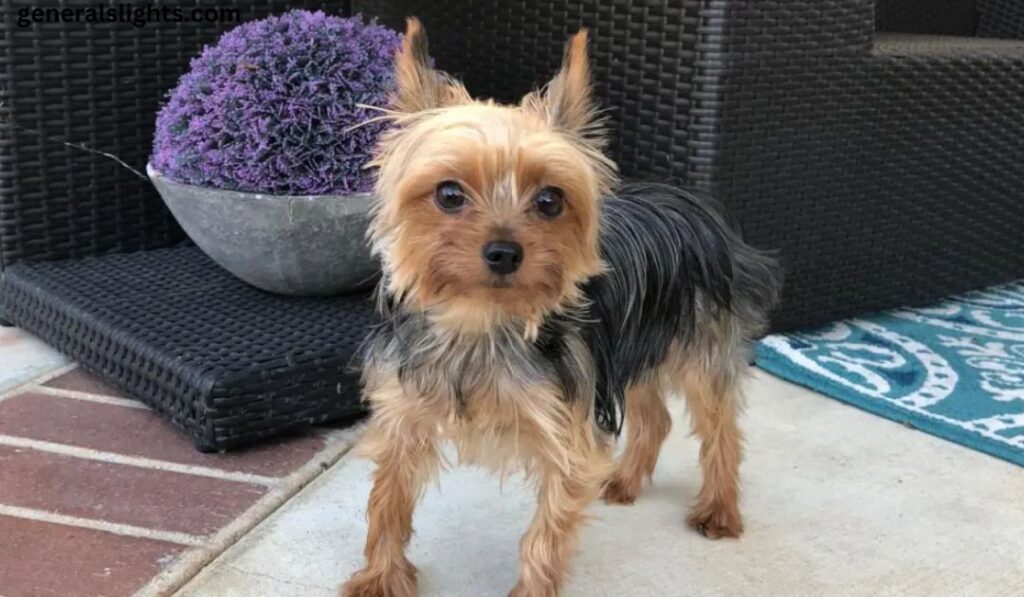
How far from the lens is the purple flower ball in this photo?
3059mm

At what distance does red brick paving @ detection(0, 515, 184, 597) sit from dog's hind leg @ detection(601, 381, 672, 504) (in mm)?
1091

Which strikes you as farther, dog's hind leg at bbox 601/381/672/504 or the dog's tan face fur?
dog's hind leg at bbox 601/381/672/504

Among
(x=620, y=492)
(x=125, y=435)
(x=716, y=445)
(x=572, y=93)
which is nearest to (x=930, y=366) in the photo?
(x=716, y=445)

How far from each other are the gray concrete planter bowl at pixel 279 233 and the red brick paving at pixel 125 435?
0.58m

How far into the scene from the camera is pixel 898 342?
3.70m

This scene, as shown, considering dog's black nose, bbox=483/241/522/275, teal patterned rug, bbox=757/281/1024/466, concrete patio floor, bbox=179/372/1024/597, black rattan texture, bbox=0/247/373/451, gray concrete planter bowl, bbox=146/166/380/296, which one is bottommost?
concrete patio floor, bbox=179/372/1024/597

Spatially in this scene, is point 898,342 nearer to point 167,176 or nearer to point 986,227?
point 986,227

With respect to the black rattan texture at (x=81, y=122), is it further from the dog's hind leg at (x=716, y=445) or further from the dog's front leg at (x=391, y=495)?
the dog's hind leg at (x=716, y=445)

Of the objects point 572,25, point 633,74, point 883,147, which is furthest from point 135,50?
point 883,147

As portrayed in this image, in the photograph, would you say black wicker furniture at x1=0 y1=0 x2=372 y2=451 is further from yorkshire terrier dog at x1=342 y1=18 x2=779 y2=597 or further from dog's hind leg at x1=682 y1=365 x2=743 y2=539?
dog's hind leg at x1=682 y1=365 x2=743 y2=539

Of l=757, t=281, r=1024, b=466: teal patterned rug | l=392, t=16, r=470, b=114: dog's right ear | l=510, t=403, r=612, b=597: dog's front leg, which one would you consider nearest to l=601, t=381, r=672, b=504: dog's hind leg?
l=510, t=403, r=612, b=597: dog's front leg

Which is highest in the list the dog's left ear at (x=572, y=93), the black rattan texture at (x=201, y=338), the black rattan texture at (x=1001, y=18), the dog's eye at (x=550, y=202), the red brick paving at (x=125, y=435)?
the black rattan texture at (x=1001, y=18)

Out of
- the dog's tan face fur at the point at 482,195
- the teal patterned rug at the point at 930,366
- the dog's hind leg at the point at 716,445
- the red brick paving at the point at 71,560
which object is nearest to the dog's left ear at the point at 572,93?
the dog's tan face fur at the point at 482,195

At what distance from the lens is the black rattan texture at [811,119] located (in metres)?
3.12
